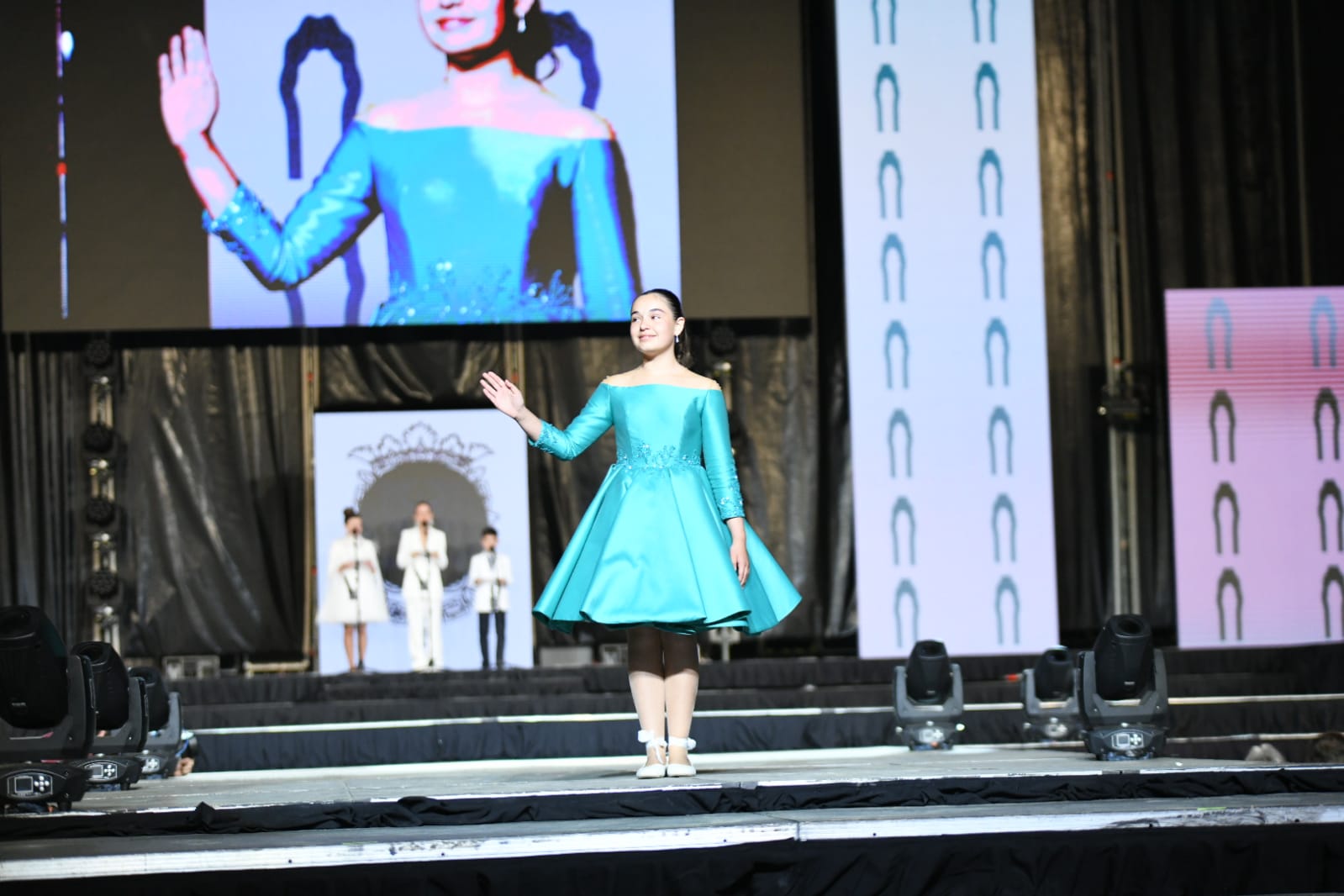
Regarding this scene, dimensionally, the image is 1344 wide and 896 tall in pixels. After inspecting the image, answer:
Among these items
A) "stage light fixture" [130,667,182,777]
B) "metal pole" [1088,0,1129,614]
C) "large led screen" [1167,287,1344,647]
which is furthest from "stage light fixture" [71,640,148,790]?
"metal pole" [1088,0,1129,614]

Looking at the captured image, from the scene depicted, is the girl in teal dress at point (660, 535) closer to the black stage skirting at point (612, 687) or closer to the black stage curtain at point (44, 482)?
the black stage skirting at point (612, 687)

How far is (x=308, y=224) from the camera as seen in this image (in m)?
9.22

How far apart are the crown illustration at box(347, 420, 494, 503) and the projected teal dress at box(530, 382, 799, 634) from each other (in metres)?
6.09

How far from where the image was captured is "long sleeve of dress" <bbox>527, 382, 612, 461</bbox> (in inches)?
145

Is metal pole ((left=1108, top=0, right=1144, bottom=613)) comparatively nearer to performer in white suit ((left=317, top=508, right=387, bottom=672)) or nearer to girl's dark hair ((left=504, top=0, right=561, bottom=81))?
girl's dark hair ((left=504, top=0, right=561, bottom=81))

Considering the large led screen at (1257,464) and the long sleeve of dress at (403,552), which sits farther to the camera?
the long sleeve of dress at (403,552)

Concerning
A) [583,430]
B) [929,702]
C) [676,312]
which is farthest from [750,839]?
[929,702]

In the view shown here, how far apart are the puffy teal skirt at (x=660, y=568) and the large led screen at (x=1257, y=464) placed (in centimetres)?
557

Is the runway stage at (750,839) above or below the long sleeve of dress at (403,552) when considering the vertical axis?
below

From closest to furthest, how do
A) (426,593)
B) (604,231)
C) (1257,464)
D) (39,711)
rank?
(39,711) → (1257,464) → (604,231) → (426,593)

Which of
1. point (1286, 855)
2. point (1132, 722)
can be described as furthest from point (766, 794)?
point (1132, 722)

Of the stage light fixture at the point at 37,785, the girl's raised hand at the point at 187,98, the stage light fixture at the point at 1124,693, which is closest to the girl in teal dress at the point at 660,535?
the stage light fixture at the point at 1124,693

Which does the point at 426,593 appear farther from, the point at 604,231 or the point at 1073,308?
the point at 1073,308

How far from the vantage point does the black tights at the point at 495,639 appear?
9.45m
